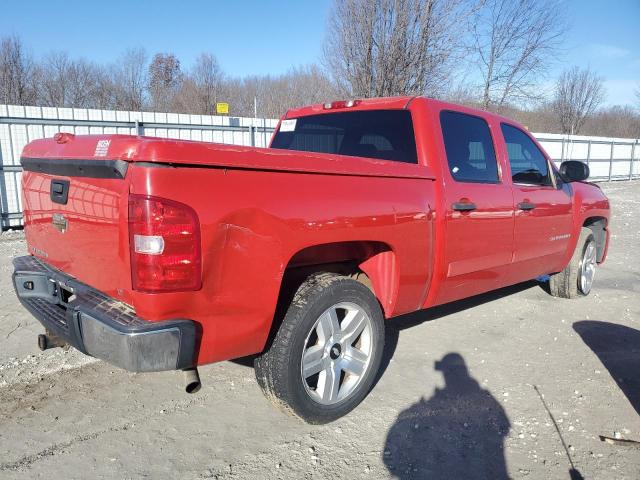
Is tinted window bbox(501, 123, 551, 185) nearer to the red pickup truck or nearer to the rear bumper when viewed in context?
the red pickup truck

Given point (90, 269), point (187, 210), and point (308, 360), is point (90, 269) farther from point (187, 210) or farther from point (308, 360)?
point (308, 360)

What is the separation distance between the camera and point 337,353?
294 centimetres

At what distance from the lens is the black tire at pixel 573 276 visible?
544 cm

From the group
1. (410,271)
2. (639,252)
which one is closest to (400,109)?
(410,271)

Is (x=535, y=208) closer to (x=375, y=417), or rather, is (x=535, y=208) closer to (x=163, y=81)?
(x=375, y=417)

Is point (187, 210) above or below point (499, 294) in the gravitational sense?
above

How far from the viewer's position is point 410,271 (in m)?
3.20

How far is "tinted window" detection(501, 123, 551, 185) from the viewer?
14.2ft

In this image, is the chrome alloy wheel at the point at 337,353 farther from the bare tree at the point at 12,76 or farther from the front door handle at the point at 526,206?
the bare tree at the point at 12,76

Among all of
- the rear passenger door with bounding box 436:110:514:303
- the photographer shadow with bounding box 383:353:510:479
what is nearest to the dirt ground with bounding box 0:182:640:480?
the photographer shadow with bounding box 383:353:510:479

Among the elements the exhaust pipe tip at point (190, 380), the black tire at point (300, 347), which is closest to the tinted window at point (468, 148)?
the black tire at point (300, 347)

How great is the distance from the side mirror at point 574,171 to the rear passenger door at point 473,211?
1.17m

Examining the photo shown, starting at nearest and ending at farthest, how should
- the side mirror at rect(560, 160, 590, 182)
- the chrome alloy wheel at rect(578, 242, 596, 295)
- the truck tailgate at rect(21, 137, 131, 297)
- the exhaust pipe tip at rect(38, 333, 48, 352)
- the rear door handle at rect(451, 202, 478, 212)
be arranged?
the truck tailgate at rect(21, 137, 131, 297) → the exhaust pipe tip at rect(38, 333, 48, 352) → the rear door handle at rect(451, 202, 478, 212) → the side mirror at rect(560, 160, 590, 182) → the chrome alloy wheel at rect(578, 242, 596, 295)

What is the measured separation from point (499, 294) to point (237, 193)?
4.54 metres
